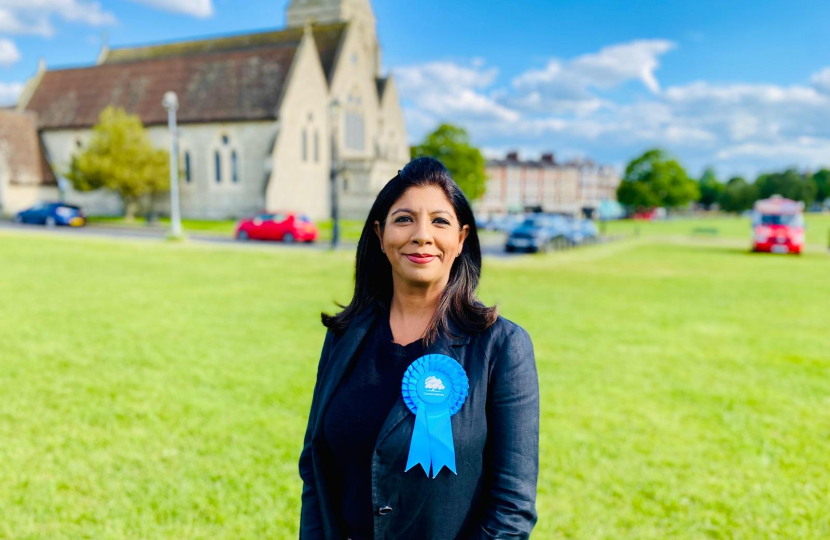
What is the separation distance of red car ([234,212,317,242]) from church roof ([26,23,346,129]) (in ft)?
51.3

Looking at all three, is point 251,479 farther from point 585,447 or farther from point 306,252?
point 306,252

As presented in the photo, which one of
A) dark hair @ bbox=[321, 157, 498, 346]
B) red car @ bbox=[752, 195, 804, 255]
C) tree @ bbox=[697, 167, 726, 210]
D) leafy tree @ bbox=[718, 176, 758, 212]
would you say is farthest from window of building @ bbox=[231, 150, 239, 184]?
tree @ bbox=[697, 167, 726, 210]

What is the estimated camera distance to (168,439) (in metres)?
5.27

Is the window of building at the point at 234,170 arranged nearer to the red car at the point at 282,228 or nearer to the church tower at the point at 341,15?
the red car at the point at 282,228

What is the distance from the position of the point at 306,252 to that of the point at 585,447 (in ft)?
62.7

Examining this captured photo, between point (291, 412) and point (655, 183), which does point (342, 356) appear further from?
point (655, 183)

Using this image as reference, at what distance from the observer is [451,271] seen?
235 centimetres

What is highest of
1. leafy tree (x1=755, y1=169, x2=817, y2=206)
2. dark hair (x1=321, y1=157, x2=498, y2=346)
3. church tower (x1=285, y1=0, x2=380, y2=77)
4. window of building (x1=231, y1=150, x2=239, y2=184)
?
church tower (x1=285, y1=0, x2=380, y2=77)

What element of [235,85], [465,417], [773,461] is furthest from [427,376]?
[235,85]

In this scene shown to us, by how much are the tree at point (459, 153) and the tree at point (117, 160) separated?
28.9 metres

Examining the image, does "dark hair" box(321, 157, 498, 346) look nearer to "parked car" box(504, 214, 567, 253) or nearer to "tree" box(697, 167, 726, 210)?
"parked car" box(504, 214, 567, 253)

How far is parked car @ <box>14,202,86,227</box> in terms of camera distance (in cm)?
3412

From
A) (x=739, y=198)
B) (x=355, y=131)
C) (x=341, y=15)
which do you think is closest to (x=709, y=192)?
(x=739, y=198)

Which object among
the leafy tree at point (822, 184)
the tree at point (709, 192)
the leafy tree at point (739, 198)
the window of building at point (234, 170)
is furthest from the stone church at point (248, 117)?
the leafy tree at point (822, 184)
